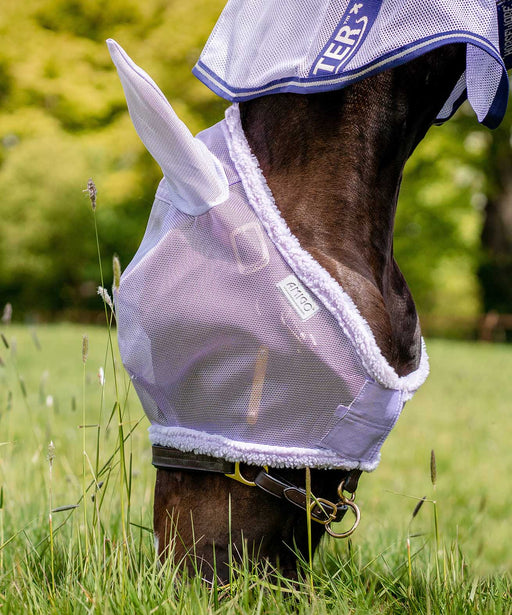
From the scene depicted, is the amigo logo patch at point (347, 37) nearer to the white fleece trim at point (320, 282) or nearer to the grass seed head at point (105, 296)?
the white fleece trim at point (320, 282)

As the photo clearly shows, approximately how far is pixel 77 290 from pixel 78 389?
52.5ft

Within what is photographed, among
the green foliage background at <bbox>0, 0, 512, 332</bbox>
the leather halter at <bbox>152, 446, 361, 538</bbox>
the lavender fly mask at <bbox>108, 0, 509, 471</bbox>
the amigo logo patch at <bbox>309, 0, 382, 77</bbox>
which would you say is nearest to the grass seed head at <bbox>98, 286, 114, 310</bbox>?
the lavender fly mask at <bbox>108, 0, 509, 471</bbox>

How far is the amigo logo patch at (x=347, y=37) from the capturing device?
1.23m

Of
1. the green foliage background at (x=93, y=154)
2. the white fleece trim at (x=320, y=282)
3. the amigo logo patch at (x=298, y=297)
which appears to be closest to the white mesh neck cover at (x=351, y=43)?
the white fleece trim at (x=320, y=282)

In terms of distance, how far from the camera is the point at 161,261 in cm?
121

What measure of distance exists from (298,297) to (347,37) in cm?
49

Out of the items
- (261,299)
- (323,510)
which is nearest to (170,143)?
(261,299)

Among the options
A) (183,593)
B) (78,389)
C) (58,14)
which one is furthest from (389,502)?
(58,14)

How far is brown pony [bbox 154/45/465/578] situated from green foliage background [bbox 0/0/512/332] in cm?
1235

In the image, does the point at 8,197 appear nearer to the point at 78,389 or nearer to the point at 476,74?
the point at 78,389

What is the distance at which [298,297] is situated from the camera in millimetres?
1158

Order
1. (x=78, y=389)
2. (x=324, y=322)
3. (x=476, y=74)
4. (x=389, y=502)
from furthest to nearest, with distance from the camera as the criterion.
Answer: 1. (x=78, y=389)
2. (x=389, y=502)
3. (x=476, y=74)
4. (x=324, y=322)

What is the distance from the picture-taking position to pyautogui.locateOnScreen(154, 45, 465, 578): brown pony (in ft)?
3.98

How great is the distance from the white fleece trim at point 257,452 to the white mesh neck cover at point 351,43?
0.62 m
